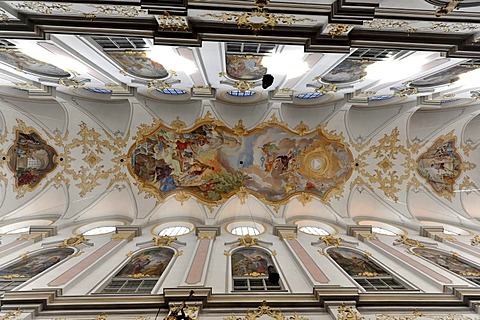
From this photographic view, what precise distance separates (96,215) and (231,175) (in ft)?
25.5

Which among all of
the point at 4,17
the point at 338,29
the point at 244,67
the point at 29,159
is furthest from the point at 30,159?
the point at 338,29

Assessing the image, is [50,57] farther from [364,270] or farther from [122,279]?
[364,270]

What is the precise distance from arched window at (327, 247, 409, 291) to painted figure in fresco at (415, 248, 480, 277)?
2.42 m

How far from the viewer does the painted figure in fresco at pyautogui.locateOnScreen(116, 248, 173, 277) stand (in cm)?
991

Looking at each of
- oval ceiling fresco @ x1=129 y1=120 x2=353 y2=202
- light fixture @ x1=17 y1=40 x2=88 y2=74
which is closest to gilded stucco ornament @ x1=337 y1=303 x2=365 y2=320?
oval ceiling fresco @ x1=129 y1=120 x2=353 y2=202

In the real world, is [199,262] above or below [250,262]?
above

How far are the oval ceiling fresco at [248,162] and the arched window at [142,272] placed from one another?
5.08 meters

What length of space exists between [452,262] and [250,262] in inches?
307

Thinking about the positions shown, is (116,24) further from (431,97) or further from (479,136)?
(479,136)

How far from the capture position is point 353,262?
426 inches

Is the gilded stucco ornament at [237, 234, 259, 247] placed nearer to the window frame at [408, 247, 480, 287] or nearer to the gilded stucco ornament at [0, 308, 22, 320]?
the window frame at [408, 247, 480, 287]

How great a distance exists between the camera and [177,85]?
12445mm

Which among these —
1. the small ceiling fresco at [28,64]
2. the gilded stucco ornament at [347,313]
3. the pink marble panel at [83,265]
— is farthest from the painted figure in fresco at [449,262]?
the small ceiling fresco at [28,64]

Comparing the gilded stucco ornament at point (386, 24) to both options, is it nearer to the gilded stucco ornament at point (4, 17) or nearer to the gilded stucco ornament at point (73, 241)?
the gilded stucco ornament at point (4, 17)
